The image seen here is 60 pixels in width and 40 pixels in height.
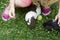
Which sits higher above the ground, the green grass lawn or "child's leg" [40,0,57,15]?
"child's leg" [40,0,57,15]

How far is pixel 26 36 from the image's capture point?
1.81 metres

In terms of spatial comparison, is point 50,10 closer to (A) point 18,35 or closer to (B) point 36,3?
(B) point 36,3

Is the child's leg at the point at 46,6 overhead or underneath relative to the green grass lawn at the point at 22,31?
overhead

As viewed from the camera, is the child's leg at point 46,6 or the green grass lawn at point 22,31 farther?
the child's leg at point 46,6

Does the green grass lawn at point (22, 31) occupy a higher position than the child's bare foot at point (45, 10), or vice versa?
the child's bare foot at point (45, 10)

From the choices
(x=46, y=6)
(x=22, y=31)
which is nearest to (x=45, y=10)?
(x=46, y=6)

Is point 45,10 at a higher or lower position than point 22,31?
higher

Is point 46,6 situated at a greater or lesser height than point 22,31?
greater

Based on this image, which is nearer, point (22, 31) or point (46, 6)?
point (22, 31)

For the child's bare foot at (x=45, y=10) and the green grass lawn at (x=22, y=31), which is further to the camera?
the child's bare foot at (x=45, y=10)

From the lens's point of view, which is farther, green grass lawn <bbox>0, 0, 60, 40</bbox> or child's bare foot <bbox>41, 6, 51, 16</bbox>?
Result: child's bare foot <bbox>41, 6, 51, 16</bbox>

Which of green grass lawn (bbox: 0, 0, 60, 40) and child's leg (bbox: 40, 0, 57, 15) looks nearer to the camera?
green grass lawn (bbox: 0, 0, 60, 40)

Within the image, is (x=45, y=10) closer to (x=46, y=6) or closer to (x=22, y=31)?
(x=46, y=6)

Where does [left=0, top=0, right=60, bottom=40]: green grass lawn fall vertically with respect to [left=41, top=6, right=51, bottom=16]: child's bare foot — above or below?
below
